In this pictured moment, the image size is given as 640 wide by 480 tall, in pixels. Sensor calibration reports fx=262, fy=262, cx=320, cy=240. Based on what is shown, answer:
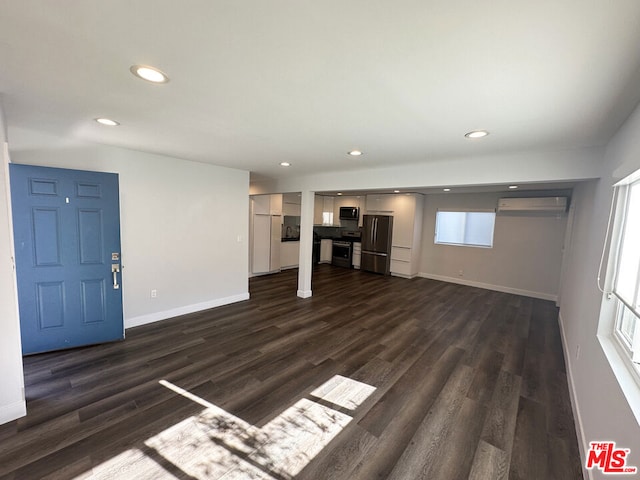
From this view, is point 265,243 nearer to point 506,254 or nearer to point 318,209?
point 318,209

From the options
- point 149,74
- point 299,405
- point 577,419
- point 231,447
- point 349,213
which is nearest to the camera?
point 149,74

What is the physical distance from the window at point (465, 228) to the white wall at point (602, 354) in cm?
372

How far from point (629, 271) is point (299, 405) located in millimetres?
2492

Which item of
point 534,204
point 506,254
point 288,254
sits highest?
point 534,204

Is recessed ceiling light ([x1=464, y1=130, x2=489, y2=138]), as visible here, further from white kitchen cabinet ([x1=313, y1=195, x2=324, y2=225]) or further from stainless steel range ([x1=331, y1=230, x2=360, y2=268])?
white kitchen cabinet ([x1=313, y1=195, x2=324, y2=225])

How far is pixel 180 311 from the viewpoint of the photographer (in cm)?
402

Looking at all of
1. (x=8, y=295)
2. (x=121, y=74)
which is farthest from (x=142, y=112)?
(x=8, y=295)

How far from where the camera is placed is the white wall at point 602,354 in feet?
Answer: 4.25

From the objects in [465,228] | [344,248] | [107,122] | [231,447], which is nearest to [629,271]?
[231,447]

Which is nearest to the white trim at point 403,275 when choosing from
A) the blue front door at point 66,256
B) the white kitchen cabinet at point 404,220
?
the white kitchen cabinet at point 404,220

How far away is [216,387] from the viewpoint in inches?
94.1

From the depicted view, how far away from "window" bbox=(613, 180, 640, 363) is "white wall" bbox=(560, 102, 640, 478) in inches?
4.2

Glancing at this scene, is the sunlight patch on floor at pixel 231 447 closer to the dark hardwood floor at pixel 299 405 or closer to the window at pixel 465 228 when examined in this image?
the dark hardwood floor at pixel 299 405

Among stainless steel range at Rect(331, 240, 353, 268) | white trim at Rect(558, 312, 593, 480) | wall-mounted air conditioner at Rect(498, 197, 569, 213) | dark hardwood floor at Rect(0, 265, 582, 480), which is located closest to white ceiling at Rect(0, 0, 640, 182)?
white trim at Rect(558, 312, 593, 480)
